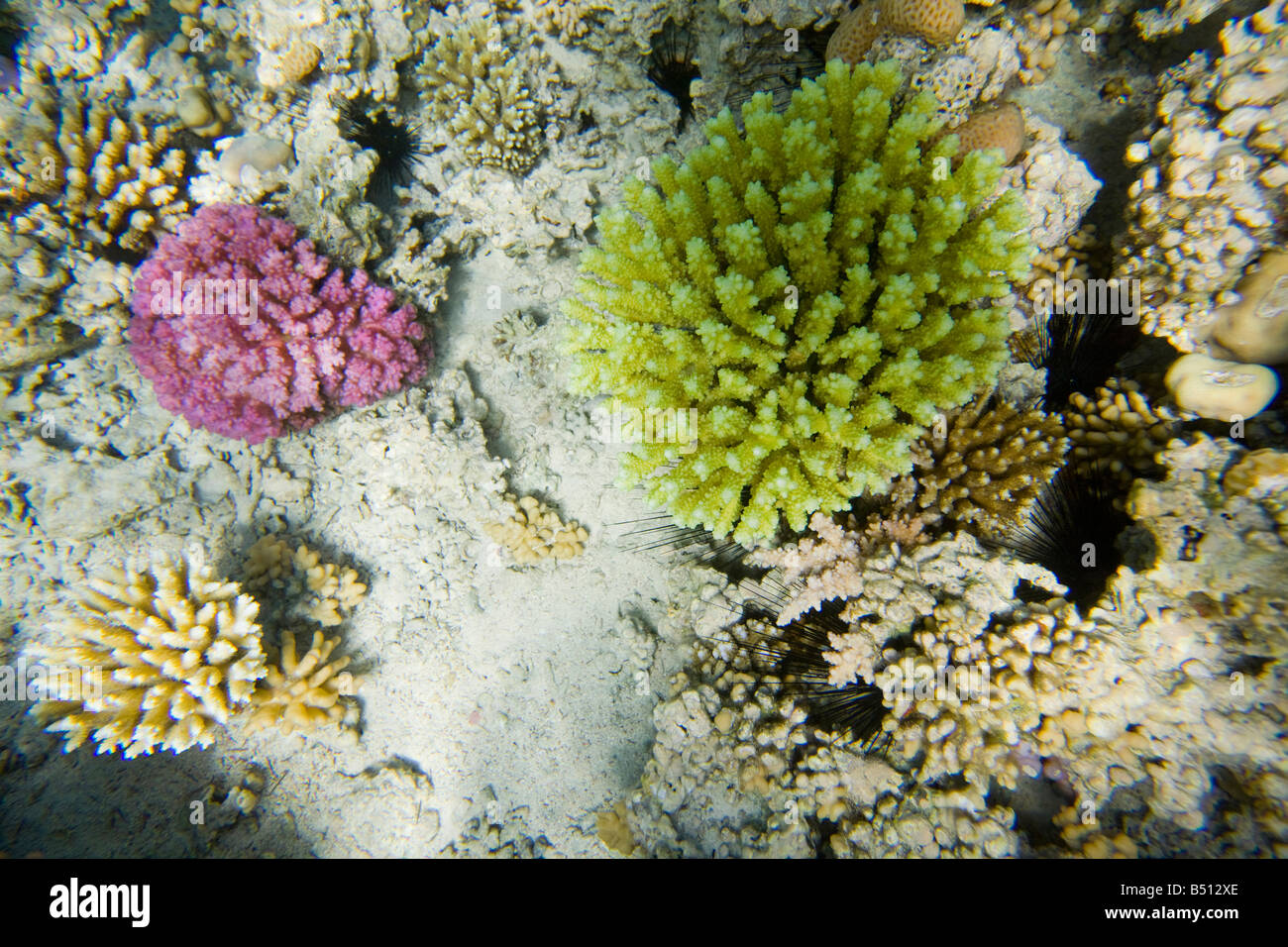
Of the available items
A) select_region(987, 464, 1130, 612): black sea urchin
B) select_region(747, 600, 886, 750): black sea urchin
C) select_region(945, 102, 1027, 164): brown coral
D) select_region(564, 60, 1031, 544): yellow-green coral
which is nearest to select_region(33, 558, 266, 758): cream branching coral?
select_region(564, 60, 1031, 544): yellow-green coral

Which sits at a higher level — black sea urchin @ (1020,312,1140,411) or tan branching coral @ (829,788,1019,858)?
black sea urchin @ (1020,312,1140,411)

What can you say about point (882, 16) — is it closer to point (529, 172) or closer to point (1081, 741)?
point (529, 172)

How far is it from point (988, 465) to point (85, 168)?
652 centimetres

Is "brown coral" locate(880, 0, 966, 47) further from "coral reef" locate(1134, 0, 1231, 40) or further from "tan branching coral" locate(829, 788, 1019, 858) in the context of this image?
"tan branching coral" locate(829, 788, 1019, 858)

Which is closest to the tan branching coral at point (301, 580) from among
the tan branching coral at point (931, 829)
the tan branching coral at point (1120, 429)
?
the tan branching coral at point (931, 829)

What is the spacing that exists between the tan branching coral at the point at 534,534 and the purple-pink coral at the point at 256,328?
1355mm

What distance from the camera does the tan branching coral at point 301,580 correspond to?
407 centimetres

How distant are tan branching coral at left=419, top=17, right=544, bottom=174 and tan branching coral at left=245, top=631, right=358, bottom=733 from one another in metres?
4.01

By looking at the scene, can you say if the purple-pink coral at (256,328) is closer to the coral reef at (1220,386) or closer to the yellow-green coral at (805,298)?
the yellow-green coral at (805,298)

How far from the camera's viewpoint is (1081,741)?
2719 mm

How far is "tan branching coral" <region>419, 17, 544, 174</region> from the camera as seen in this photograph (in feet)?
12.2

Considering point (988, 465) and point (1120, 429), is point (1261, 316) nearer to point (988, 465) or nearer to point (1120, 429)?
point (1120, 429)

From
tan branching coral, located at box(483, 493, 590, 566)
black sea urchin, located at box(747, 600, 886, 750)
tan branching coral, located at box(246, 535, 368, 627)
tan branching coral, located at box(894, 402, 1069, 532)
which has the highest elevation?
tan branching coral, located at box(894, 402, 1069, 532)

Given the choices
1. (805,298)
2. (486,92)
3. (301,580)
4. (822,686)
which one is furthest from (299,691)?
(486,92)
